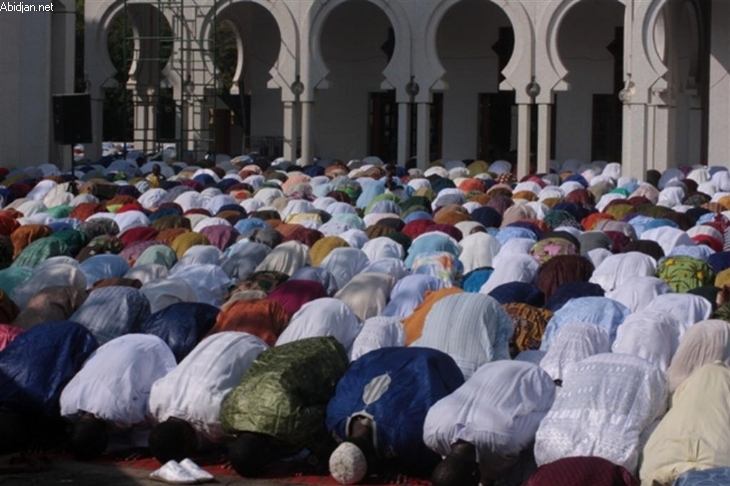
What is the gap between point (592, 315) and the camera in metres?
9.48

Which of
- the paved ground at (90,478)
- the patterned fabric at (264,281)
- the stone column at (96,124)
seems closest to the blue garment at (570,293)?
the patterned fabric at (264,281)

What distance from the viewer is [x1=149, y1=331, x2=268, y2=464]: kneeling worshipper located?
311 inches

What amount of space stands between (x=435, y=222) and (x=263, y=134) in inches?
521

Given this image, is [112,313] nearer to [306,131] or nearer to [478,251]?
[478,251]

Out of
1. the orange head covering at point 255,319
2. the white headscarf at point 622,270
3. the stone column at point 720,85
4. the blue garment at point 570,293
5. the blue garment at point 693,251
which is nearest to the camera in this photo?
the orange head covering at point 255,319

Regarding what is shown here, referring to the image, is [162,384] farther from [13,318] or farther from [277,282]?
[277,282]

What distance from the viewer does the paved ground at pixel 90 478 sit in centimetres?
758

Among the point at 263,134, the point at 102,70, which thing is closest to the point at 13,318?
the point at 102,70

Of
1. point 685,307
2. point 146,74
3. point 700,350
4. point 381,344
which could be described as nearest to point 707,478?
point 700,350

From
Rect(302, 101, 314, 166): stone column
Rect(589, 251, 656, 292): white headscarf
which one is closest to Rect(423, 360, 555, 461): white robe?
Rect(589, 251, 656, 292): white headscarf

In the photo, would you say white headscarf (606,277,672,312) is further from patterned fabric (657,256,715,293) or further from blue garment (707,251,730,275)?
blue garment (707,251,730,275)

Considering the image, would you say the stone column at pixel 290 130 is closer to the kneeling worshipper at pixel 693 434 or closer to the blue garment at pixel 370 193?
the blue garment at pixel 370 193

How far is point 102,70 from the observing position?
82.9ft

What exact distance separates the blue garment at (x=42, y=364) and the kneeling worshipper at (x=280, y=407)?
120 centimetres
